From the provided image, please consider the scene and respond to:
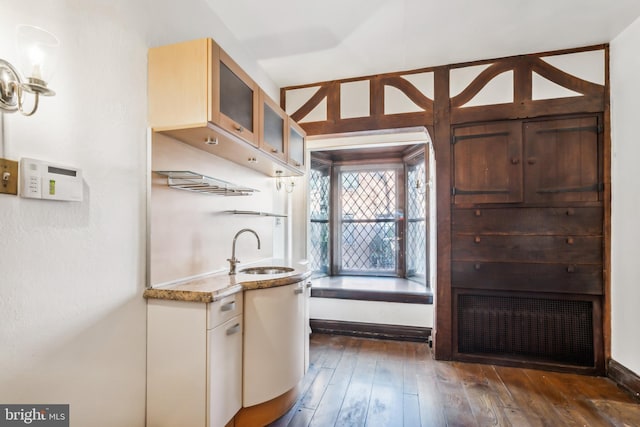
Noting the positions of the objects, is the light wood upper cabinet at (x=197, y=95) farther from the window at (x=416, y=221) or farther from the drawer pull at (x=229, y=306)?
the window at (x=416, y=221)

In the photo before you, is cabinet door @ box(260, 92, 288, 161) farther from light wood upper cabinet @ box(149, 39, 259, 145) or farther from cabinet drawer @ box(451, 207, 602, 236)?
cabinet drawer @ box(451, 207, 602, 236)

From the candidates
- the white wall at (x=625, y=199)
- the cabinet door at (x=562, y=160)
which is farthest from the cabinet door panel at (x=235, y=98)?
the white wall at (x=625, y=199)

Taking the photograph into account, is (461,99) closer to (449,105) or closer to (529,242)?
(449,105)

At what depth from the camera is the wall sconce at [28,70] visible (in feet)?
3.12

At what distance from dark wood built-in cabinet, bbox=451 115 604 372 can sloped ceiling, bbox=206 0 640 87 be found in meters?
0.62

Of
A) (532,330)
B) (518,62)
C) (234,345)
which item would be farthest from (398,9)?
(532,330)

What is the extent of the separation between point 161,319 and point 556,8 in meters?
2.99

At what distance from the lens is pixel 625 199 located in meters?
2.26

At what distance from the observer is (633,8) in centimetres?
204

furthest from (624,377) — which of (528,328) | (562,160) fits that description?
(562,160)

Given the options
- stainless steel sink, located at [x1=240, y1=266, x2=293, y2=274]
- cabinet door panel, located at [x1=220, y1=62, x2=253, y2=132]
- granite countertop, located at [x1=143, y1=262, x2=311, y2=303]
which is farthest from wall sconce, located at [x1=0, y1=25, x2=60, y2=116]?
stainless steel sink, located at [x1=240, y1=266, x2=293, y2=274]

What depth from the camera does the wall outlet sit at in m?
0.98

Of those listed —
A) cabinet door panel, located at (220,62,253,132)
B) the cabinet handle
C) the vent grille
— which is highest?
cabinet door panel, located at (220,62,253,132)

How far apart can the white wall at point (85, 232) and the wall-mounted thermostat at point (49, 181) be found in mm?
37
